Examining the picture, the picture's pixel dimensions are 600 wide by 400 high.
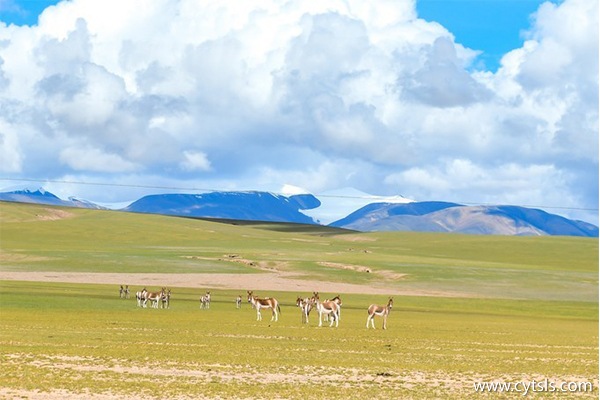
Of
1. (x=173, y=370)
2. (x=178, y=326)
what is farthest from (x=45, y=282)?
(x=173, y=370)

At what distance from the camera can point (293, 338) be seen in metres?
42.3

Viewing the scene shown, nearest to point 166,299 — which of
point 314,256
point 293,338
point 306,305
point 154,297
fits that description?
point 154,297

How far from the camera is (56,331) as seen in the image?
41781 mm

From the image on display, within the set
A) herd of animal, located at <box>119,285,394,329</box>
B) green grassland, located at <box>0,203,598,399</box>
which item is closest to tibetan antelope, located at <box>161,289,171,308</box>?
herd of animal, located at <box>119,285,394,329</box>

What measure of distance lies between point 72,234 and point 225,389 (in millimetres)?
149432

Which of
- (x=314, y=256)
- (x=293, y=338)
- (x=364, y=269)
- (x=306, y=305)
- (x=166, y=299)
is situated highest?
(x=314, y=256)

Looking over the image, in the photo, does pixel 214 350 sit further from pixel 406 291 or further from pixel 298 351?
pixel 406 291

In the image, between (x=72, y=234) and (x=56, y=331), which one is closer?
(x=56, y=331)

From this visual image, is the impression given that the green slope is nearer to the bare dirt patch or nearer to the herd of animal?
the bare dirt patch

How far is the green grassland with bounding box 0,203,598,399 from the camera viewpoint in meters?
27.0

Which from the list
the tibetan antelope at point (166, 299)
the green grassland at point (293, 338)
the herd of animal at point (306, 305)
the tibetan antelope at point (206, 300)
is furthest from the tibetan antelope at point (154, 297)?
the tibetan antelope at point (206, 300)

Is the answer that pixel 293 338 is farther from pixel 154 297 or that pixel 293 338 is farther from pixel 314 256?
pixel 314 256

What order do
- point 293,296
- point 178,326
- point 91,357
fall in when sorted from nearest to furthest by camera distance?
point 91,357 → point 178,326 → point 293,296

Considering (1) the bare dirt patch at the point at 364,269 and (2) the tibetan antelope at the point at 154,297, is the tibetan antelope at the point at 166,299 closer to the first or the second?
(2) the tibetan antelope at the point at 154,297
